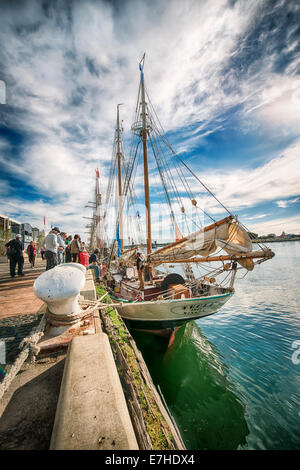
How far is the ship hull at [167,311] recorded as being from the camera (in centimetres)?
723

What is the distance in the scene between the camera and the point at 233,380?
6668mm

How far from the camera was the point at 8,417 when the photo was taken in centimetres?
173

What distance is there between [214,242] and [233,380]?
5327mm

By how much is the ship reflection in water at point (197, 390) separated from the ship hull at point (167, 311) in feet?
3.82

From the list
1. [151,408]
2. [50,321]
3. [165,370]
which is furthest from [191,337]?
[50,321]

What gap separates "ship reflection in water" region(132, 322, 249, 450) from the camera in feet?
15.3

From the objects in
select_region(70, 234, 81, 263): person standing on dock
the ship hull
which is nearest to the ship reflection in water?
the ship hull

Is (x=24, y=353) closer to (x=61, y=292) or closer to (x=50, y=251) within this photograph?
(x=61, y=292)

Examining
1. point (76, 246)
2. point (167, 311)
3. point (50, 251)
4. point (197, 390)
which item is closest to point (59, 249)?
point (76, 246)

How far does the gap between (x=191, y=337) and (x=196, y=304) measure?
417 cm

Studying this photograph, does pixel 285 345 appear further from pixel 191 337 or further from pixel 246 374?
pixel 191 337

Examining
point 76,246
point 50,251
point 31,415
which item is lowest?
point 31,415
